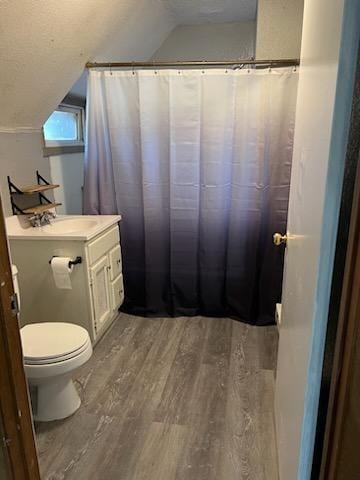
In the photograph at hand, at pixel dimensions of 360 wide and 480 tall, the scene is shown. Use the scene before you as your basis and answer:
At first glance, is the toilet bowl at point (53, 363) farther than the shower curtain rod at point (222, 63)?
No

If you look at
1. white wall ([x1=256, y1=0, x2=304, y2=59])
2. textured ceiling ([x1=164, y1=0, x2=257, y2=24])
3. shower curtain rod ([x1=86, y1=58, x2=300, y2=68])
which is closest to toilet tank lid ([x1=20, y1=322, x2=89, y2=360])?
shower curtain rod ([x1=86, y1=58, x2=300, y2=68])

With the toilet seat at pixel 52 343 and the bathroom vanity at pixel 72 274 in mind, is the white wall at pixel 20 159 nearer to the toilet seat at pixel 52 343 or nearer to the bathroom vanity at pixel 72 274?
the bathroom vanity at pixel 72 274

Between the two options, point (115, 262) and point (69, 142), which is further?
point (69, 142)

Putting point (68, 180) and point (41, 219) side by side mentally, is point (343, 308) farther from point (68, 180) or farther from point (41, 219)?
point (68, 180)

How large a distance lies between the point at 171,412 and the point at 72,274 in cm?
100

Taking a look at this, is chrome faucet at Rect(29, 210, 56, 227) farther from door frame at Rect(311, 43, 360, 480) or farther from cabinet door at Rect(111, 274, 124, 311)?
door frame at Rect(311, 43, 360, 480)

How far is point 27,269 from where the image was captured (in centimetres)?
238

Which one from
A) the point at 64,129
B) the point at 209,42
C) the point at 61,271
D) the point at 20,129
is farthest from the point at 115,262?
the point at 209,42

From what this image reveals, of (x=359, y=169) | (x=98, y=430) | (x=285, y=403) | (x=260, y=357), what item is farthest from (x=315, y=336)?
(x=260, y=357)

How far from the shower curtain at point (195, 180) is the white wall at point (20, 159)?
1.18 feet

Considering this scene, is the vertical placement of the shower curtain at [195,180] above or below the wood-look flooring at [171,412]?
above

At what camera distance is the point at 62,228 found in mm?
2637

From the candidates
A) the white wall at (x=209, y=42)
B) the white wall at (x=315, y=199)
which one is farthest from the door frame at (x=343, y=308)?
the white wall at (x=209, y=42)

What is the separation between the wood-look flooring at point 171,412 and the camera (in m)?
1.67
